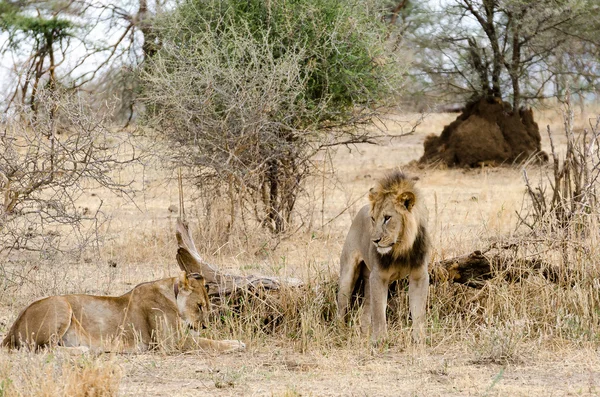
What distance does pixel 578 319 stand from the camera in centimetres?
699

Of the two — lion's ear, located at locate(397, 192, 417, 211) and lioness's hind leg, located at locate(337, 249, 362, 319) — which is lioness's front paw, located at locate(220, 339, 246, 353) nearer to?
lioness's hind leg, located at locate(337, 249, 362, 319)

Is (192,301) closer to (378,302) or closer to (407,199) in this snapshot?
(378,302)

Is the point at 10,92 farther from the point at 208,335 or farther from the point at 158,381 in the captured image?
the point at 158,381

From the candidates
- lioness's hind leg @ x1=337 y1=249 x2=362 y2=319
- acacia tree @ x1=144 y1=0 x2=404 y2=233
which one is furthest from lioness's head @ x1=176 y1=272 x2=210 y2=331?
acacia tree @ x1=144 y1=0 x2=404 y2=233

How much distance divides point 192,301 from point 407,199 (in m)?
1.76

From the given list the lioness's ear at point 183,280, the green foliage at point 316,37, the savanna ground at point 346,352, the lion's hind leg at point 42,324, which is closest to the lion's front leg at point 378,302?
the savanna ground at point 346,352

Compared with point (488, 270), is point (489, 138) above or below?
above

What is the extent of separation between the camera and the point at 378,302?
681 cm

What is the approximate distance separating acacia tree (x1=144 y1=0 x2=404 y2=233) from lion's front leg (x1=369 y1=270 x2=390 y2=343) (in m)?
3.75

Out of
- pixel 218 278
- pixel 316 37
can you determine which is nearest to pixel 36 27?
pixel 316 37

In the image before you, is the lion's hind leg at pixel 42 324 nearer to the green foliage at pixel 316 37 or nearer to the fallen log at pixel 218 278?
the fallen log at pixel 218 278

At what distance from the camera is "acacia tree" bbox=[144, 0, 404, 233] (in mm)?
10227

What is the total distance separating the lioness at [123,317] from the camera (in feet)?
21.0

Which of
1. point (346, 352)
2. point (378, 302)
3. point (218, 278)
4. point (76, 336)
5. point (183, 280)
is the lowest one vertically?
point (346, 352)
